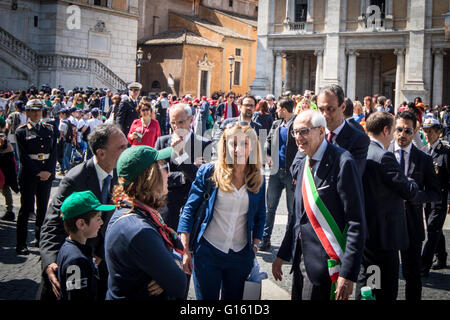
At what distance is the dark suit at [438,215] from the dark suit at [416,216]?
28.0 inches

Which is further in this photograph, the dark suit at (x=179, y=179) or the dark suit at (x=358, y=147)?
the dark suit at (x=179, y=179)

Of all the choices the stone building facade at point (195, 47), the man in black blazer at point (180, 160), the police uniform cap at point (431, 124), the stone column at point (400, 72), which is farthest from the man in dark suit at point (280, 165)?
the stone building facade at point (195, 47)

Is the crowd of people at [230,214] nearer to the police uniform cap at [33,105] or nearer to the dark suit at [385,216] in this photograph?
the dark suit at [385,216]

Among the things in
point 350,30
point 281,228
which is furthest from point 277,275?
point 350,30

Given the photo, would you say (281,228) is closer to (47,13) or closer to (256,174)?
(256,174)

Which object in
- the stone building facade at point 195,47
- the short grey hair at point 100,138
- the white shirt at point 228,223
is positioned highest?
the stone building facade at point 195,47

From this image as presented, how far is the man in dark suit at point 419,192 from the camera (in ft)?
15.6

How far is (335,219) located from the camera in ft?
11.7

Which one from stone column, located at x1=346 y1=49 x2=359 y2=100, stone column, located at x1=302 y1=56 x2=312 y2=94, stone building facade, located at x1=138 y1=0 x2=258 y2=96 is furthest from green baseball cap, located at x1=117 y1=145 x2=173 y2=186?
stone column, located at x1=302 y1=56 x2=312 y2=94

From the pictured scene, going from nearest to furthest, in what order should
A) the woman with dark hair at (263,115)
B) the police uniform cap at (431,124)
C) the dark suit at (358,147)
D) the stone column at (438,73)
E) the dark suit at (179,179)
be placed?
the dark suit at (358,147) → the dark suit at (179,179) → the police uniform cap at (431,124) → the woman with dark hair at (263,115) → the stone column at (438,73)

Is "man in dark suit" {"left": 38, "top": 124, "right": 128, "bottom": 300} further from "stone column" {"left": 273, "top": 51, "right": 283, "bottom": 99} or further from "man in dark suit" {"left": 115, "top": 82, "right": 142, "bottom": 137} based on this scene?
"stone column" {"left": 273, "top": 51, "right": 283, "bottom": 99}

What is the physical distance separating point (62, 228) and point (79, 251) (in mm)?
713
